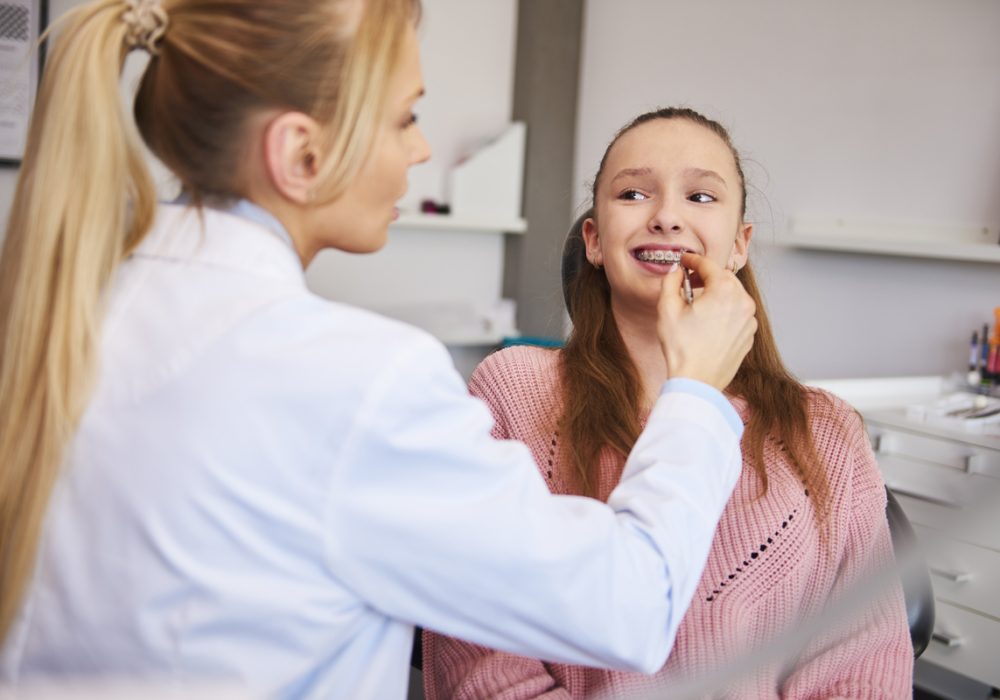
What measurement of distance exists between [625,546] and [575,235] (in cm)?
78

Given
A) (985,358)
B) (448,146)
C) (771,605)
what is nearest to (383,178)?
(771,605)

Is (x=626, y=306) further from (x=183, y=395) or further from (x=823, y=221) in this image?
(x=823, y=221)

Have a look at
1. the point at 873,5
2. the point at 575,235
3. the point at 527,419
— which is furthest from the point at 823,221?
the point at 527,419

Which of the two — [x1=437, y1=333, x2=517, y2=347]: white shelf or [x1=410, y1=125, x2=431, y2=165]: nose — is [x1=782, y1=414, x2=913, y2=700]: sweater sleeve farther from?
[x1=437, y1=333, x2=517, y2=347]: white shelf

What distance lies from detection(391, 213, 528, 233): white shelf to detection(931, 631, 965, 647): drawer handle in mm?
1852

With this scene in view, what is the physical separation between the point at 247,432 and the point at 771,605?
2.28 ft

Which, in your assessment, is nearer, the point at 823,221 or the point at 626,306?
the point at 626,306

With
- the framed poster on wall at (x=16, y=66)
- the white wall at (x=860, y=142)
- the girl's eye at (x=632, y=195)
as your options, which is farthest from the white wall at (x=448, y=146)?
the girl's eye at (x=632, y=195)

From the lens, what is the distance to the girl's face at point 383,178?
2.47 feet

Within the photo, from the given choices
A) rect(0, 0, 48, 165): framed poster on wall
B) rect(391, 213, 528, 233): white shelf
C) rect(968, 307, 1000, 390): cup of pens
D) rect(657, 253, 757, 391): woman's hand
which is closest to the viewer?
rect(657, 253, 757, 391): woman's hand

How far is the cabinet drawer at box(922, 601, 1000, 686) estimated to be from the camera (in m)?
1.85

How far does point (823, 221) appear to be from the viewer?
266 cm

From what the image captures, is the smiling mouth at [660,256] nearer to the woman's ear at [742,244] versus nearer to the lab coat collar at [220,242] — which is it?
the woman's ear at [742,244]

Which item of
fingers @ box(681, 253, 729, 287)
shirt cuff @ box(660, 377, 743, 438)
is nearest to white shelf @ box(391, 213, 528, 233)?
fingers @ box(681, 253, 729, 287)
